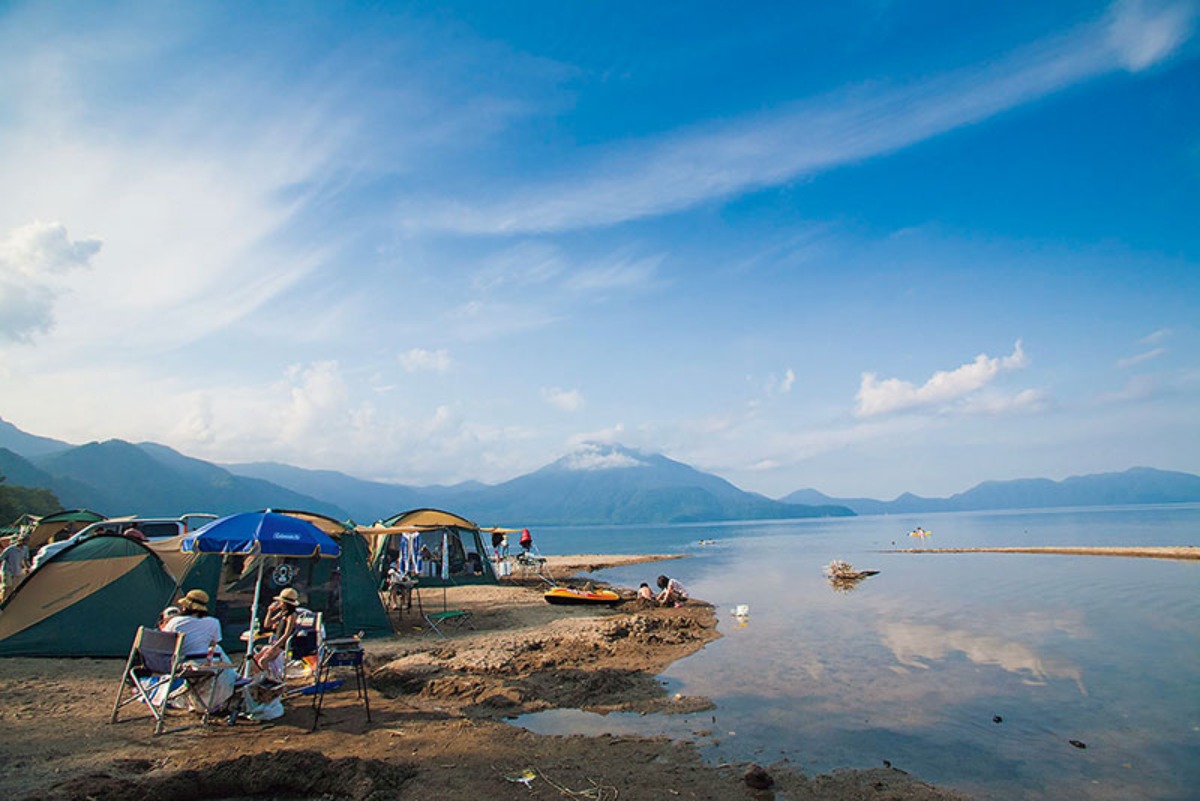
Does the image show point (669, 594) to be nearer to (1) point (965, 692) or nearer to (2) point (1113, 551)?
(1) point (965, 692)

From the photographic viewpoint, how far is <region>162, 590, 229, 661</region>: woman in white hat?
8289 millimetres

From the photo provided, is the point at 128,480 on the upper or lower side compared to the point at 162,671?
upper

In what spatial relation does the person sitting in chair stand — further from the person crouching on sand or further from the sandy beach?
the person crouching on sand

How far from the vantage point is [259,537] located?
10344 millimetres

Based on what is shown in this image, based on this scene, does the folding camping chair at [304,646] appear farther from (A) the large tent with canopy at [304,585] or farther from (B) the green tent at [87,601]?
(B) the green tent at [87,601]

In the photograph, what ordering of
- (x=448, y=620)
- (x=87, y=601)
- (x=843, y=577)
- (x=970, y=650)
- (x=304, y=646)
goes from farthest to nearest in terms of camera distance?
(x=843, y=577), (x=448, y=620), (x=970, y=650), (x=87, y=601), (x=304, y=646)

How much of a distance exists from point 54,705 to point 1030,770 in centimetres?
1324

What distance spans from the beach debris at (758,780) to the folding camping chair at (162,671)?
6.78 m

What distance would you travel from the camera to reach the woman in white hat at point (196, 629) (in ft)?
27.2

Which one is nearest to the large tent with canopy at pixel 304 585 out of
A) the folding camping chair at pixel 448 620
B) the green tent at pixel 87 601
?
the green tent at pixel 87 601

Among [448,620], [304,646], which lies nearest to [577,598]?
[448,620]

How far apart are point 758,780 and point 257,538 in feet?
27.0

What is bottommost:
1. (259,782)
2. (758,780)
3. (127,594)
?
(758,780)

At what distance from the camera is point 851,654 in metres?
15.1
